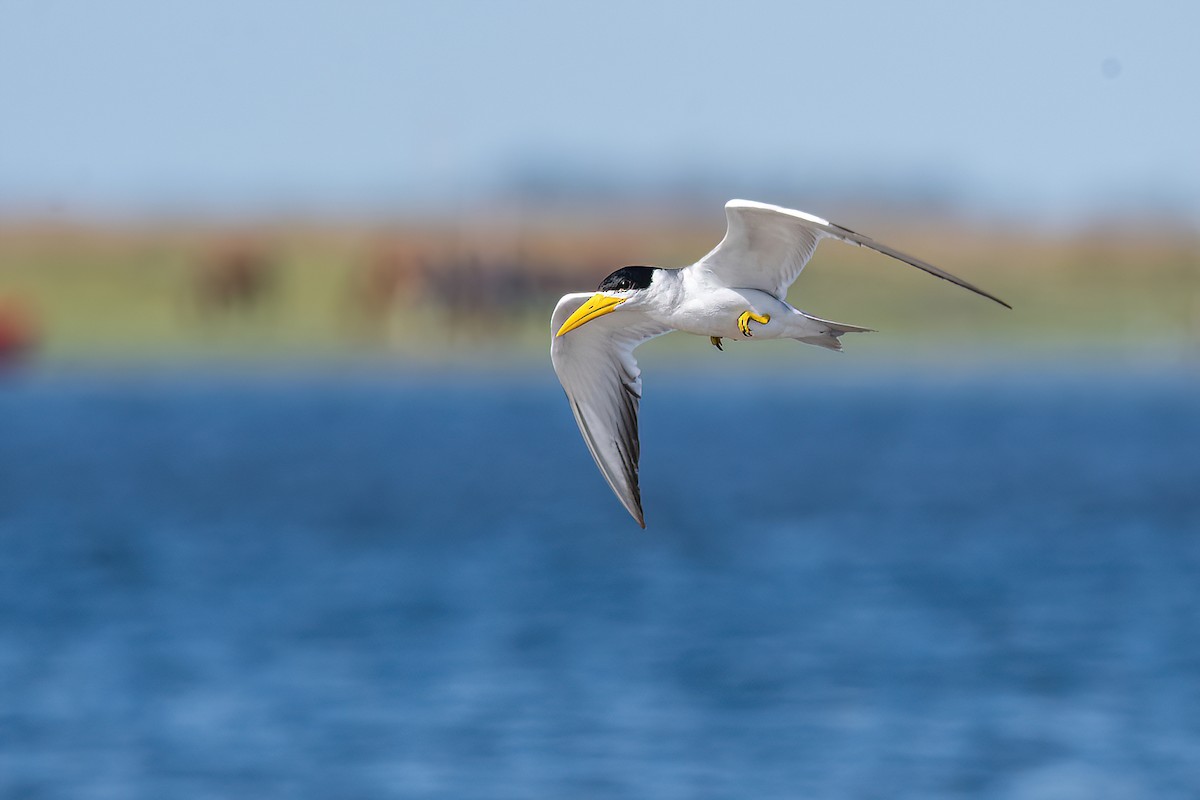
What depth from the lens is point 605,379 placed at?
→ 10.3 m

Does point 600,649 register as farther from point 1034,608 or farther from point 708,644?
point 1034,608

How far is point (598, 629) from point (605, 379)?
78.2 feet

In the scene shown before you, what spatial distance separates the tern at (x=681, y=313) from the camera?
28.2 feet

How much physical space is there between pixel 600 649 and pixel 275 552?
15666 mm

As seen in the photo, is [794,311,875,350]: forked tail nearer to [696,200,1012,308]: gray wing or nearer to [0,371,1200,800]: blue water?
[696,200,1012,308]: gray wing

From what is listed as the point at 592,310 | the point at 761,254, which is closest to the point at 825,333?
the point at 761,254

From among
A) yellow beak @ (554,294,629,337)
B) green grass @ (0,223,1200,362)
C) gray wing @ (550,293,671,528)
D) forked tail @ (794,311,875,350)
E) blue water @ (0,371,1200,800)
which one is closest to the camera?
forked tail @ (794,311,875,350)

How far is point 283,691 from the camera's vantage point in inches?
1129

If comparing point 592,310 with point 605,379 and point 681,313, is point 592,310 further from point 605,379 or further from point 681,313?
point 605,379

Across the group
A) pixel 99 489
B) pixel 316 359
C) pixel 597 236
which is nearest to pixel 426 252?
pixel 597 236

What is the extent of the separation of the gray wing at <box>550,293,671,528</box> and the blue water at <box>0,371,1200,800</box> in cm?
1306

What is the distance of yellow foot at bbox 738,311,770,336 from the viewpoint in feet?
28.1

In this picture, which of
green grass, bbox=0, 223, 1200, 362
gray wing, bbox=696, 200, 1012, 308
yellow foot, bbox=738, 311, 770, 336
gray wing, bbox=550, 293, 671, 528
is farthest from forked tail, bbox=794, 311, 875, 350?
green grass, bbox=0, 223, 1200, 362

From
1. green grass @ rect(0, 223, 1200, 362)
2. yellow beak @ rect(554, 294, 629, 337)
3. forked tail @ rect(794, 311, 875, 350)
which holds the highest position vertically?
Answer: forked tail @ rect(794, 311, 875, 350)
